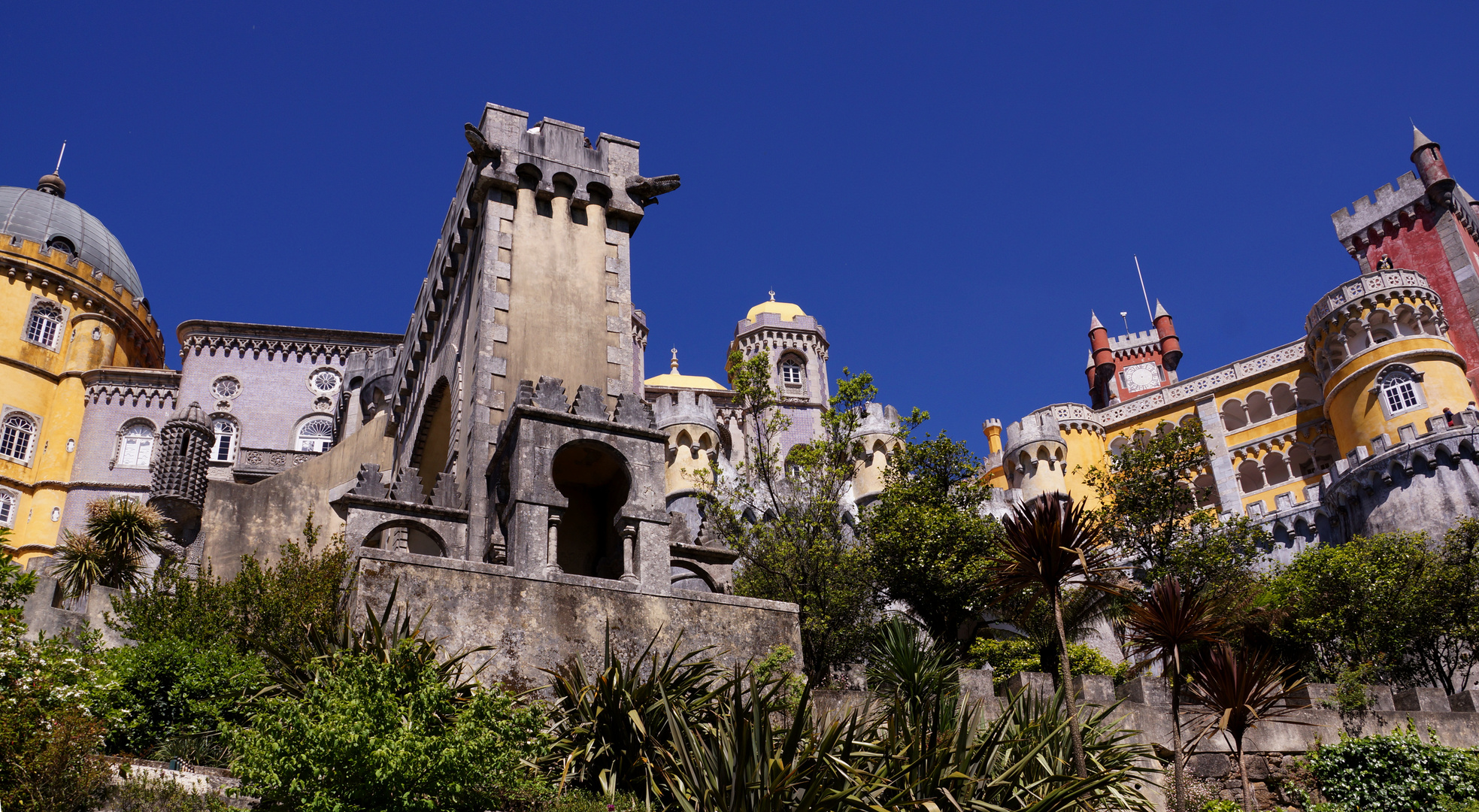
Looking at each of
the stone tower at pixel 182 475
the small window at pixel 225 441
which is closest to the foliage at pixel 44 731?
the stone tower at pixel 182 475

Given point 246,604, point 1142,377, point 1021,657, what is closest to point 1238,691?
point 1021,657

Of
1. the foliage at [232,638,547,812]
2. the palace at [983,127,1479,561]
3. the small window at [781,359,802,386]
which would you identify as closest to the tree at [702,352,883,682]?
the foliage at [232,638,547,812]

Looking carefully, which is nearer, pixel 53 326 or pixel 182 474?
pixel 182 474

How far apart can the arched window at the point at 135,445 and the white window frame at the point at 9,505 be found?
4.17 m

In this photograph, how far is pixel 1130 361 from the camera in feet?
265

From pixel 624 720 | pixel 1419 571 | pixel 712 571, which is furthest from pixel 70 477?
pixel 1419 571

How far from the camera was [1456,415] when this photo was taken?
42.8 m

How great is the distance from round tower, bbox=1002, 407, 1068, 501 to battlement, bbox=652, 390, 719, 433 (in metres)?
16.0

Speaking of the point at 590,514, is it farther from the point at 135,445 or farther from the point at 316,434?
the point at 135,445

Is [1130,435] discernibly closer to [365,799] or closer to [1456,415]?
[1456,415]

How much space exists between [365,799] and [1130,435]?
→ 182ft

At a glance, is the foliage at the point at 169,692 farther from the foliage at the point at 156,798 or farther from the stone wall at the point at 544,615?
the stone wall at the point at 544,615

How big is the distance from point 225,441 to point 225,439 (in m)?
0.07

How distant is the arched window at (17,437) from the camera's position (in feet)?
159
